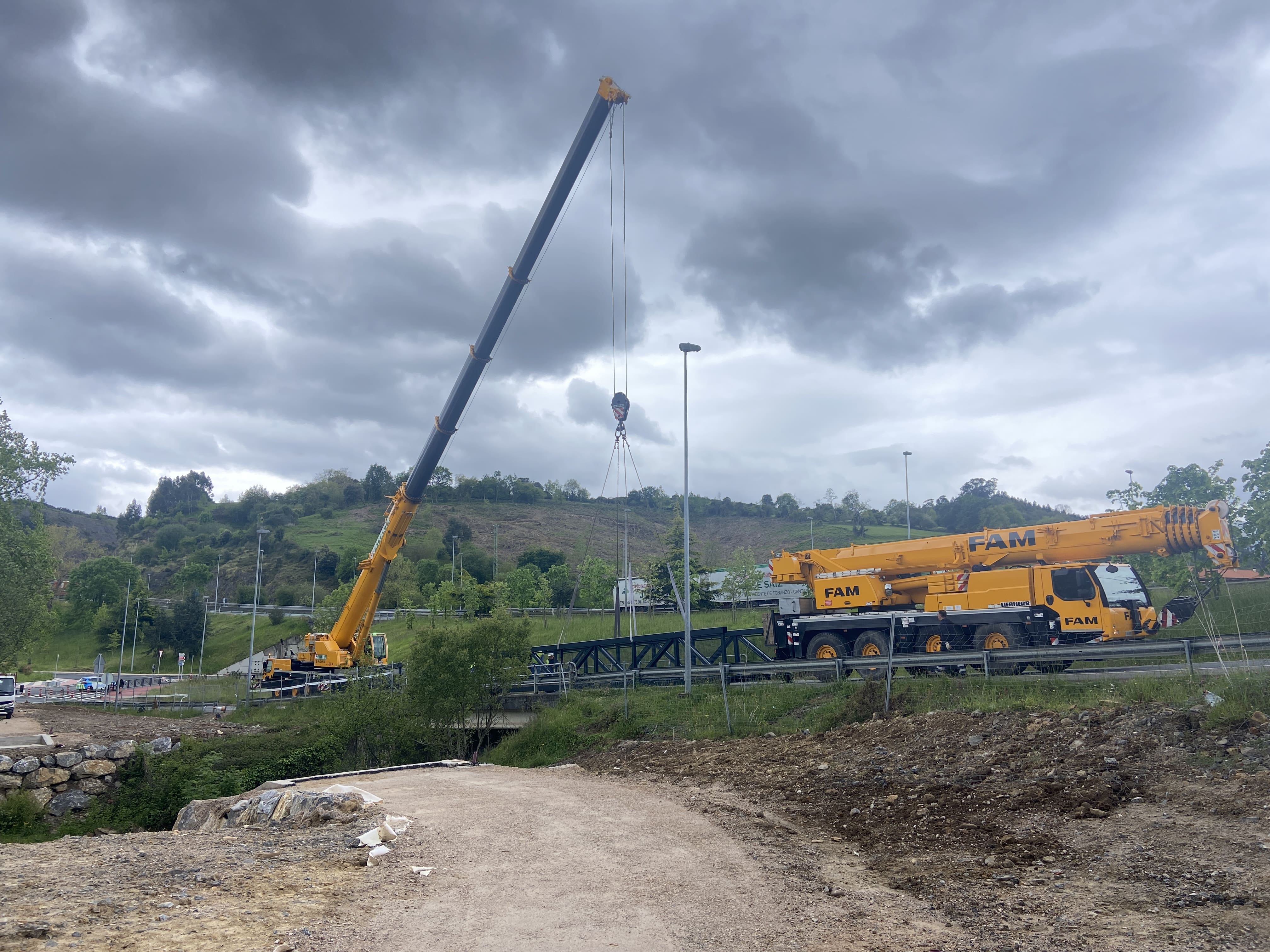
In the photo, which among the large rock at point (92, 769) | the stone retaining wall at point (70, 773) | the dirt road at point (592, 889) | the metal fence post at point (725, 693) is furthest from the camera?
Answer: the large rock at point (92, 769)

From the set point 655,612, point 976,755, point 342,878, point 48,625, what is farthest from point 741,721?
point 48,625

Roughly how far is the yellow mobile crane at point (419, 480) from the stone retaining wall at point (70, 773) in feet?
29.7

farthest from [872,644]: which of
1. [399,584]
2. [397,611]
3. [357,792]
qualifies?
[399,584]

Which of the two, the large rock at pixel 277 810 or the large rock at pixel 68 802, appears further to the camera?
the large rock at pixel 68 802

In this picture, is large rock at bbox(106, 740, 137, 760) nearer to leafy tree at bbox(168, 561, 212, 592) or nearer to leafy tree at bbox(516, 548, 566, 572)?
leafy tree at bbox(516, 548, 566, 572)

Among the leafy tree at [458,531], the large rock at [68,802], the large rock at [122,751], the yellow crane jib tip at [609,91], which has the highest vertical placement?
the yellow crane jib tip at [609,91]

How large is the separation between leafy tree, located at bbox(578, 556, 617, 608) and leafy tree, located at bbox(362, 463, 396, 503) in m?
97.9

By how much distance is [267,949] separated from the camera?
628 centimetres

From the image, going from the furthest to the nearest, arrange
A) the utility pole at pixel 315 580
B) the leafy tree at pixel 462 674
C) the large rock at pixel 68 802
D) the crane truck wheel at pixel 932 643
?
the utility pole at pixel 315 580 < the large rock at pixel 68 802 < the leafy tree at pixel 462 674 < the crane truck wheel at pixel 932 643

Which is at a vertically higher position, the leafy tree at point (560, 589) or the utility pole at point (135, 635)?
the leafy tree at point (560, 589)

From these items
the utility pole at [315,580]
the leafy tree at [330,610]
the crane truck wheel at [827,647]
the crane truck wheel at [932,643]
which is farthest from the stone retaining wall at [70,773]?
the utility pole at [315,580]

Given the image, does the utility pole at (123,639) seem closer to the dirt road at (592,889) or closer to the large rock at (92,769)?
the large rock at (92,769)

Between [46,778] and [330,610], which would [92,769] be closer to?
[46,778]

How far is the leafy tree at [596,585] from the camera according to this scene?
6350 cm
